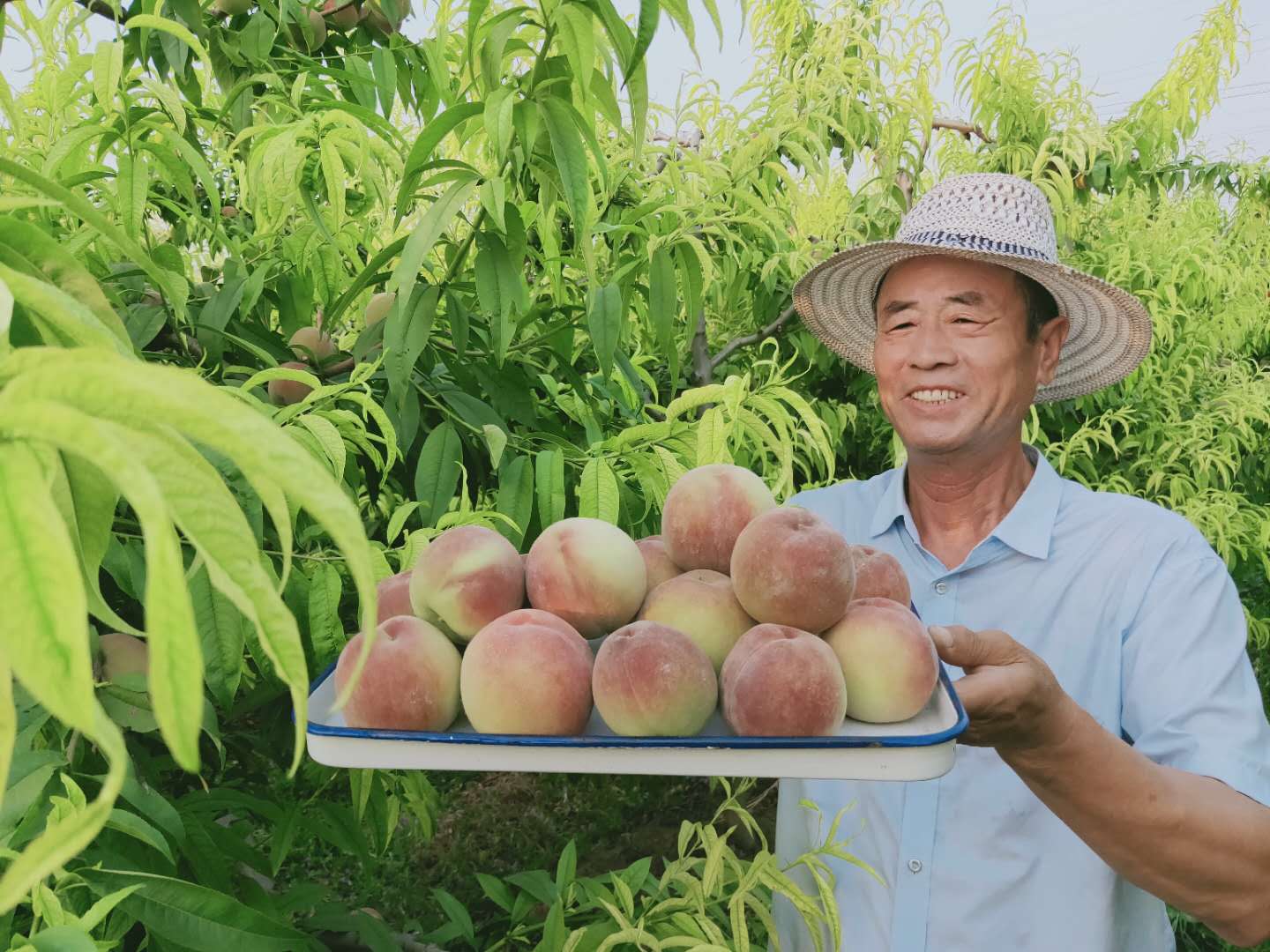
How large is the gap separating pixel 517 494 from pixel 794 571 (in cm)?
50

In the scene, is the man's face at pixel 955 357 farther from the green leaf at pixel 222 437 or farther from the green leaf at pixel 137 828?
the green leaf at pixel 222 437

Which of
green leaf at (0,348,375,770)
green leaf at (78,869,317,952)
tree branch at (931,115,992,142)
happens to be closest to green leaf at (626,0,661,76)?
green leaf at (0,348,375,770)

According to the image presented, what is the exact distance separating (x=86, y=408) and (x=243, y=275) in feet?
4.36

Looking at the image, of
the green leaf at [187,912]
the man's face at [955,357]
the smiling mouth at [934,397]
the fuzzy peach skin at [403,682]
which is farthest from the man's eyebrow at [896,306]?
the green leaf at [187,912]

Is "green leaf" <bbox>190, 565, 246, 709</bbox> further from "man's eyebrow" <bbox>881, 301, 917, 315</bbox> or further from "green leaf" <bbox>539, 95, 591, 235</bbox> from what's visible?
"man's eyebrow" <bbox>881, 301, 917, 315</bbox>

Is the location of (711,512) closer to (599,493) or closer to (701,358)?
(599,493)

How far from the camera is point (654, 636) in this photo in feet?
2.57

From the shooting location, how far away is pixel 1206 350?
142 inches

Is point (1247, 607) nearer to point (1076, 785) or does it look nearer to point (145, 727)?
point (1076, 785)

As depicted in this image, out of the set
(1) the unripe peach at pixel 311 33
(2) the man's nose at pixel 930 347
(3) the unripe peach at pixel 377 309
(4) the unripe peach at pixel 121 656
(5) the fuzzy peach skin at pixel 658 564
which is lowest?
(4) the unripe peach at pixel 121 656

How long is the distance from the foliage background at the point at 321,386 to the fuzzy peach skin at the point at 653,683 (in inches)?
9.4

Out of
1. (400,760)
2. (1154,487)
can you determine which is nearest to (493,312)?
(400,760)

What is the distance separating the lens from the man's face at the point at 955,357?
1349mm

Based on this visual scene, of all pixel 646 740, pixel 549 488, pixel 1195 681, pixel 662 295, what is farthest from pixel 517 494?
pixel 1195 681
